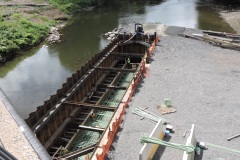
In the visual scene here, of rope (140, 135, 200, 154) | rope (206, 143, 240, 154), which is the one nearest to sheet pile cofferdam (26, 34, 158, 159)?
rope (140, 135, 200, 154)

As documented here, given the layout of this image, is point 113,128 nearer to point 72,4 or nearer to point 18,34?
point 18,34

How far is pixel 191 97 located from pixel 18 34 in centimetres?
2370

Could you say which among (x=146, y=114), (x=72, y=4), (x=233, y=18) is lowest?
(x=146, y=114)

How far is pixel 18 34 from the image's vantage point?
3291cm

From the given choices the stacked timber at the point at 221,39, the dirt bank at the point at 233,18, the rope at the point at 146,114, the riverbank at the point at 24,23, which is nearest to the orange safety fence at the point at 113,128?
the rope at the point at 146,114

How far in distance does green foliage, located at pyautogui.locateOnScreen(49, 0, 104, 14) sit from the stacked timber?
2732cm

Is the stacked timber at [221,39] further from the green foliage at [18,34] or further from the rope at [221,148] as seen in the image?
the green foliage at [18,34]

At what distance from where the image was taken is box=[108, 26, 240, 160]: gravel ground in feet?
41.3

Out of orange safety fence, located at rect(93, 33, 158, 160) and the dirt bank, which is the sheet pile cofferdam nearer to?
orange safety fence, located at rect(93, 33, 158, 160)

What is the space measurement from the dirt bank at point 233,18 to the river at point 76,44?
2.77 ft

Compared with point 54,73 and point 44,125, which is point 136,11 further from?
point 44,125

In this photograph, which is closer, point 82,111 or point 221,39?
point 82,111

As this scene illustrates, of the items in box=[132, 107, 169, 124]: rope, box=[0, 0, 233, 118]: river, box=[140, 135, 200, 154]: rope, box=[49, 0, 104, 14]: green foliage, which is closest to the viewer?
box=[140, 135, 200, 154]: rope

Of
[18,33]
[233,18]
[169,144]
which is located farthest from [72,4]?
[169,144]
